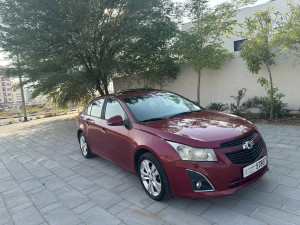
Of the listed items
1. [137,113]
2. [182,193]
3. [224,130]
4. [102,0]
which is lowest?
[182,193]

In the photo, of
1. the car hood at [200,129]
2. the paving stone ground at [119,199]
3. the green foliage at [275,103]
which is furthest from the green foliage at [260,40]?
the car hood at [200,129]

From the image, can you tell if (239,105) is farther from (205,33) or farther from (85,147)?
(85,147)

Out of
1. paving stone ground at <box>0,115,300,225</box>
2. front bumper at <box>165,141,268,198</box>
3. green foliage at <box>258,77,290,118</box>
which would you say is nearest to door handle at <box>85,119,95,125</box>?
paving stone ground at <box>0,115,300,225</box>

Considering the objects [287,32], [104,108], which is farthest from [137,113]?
[287,32]

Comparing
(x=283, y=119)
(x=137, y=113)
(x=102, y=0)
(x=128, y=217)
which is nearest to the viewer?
(x=128, y=217)

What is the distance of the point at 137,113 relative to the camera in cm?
350

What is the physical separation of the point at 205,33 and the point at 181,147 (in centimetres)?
615

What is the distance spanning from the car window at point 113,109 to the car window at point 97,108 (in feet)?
0.94

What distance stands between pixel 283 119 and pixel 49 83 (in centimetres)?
809

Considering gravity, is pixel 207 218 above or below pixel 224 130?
below

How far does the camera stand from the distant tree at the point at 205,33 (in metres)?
7.52

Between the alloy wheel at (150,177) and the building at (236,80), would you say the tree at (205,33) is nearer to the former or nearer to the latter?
the building at (236,80)

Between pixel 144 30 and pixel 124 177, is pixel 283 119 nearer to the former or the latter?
pixel 124 177

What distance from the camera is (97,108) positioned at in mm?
4602
